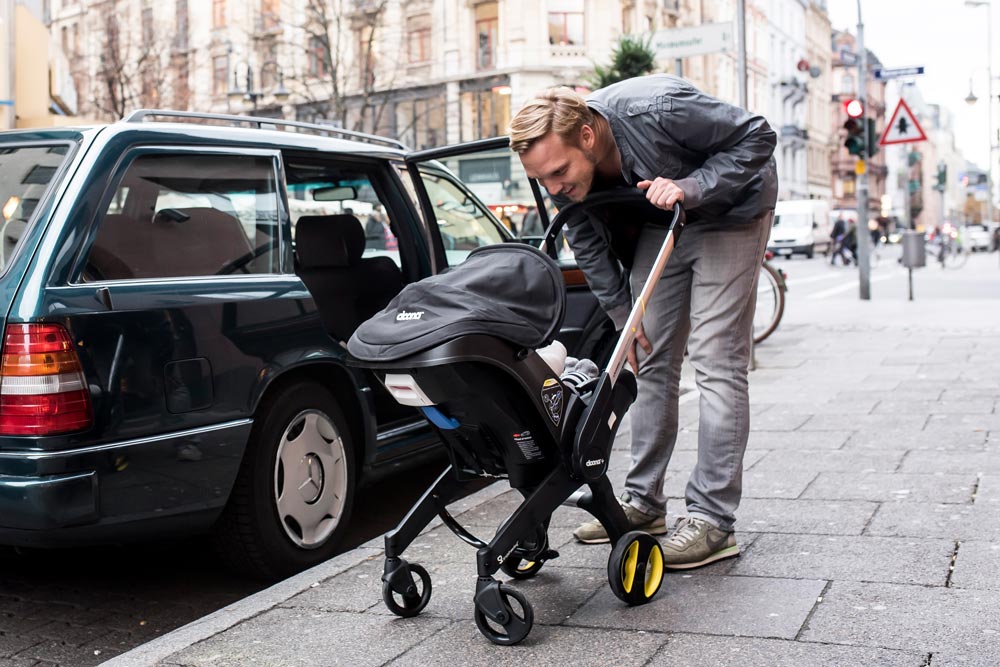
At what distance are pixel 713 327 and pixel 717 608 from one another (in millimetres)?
947

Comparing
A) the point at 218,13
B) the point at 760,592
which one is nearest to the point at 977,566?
the point at 760,592

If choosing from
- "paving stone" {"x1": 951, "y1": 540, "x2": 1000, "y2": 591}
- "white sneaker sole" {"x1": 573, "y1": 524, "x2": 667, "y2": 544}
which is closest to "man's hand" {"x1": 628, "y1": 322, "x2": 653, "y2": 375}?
"white sneaker sole" {"x1": 573, "y1": 524, "x2": 667, "y2": 544}

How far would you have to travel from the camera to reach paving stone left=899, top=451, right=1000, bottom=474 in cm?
536

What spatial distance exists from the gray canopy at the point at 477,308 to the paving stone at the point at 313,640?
859 millimetres

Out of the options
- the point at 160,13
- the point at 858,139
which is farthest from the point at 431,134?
the point at 858,139

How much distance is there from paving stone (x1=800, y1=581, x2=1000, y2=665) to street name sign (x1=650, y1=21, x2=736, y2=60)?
29.5 ft

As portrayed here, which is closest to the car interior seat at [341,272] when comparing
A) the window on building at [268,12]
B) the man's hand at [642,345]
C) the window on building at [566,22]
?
the man's hand at [642,345]

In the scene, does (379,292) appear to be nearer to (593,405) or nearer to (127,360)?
(127,360)

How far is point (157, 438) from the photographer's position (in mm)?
3807

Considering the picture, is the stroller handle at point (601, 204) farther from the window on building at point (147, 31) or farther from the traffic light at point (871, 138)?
the window on building at point (147, 31)

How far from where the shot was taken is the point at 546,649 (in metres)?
3.23

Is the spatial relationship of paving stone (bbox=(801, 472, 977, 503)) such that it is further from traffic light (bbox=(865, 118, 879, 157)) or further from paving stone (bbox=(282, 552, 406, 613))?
traffic light (bbox=(865, 118, 879, 157))

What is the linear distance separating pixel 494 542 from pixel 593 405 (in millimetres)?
490

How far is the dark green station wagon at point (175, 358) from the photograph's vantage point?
3592mm
